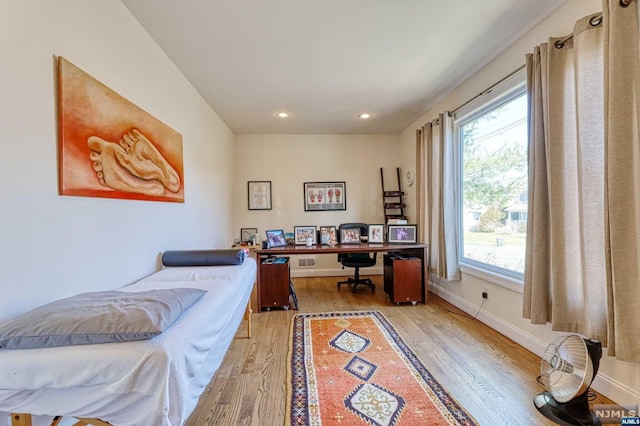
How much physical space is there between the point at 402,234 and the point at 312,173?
75.9 inches

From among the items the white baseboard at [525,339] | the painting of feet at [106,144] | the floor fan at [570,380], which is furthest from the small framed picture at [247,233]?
the floor fan at [570,380]

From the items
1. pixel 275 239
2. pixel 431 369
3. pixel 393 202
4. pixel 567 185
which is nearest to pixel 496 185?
pixel 567 185

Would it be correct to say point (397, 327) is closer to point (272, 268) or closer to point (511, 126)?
point (272, 268)

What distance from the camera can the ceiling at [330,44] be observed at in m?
1.77

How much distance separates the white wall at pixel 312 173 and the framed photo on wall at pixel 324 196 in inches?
3.0

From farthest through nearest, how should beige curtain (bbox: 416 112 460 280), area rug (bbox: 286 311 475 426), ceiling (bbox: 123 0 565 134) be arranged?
beige curtain (bbox: 416 112 460 280) → ceiling (bbox: 123 0 565 134) → area rug (bbox: 286 311 475 426)

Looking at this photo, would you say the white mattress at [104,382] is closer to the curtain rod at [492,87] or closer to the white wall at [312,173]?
the curtain rod at [492,87]

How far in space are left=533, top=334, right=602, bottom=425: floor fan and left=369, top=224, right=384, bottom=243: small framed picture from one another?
2094 mm

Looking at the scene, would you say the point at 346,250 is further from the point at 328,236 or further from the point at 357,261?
the point at 357,261

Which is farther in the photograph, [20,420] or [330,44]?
[330,44]

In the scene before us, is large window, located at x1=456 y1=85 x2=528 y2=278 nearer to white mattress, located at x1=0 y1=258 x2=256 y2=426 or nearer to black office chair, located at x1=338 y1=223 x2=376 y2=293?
black office chair, located at x1=338 y1=223 x2=376 y2=293

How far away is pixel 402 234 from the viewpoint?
138 inches

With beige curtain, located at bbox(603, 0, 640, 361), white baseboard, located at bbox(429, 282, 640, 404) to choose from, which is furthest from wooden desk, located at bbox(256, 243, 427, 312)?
beige curtain, located at bbox(603, 0, 640, 361)

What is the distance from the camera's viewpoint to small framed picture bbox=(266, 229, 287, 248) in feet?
10.8
